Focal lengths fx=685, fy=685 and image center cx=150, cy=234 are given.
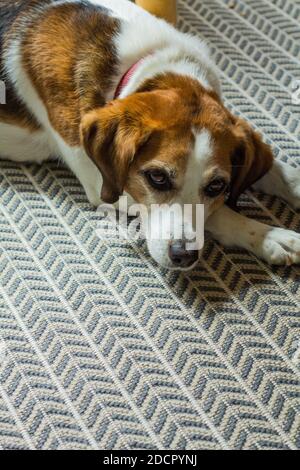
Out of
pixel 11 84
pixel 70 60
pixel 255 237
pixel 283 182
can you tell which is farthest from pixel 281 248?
pixel 11 84

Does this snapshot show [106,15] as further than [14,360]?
Yes

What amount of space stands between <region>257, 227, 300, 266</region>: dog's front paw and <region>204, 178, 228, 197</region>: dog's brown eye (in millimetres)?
229

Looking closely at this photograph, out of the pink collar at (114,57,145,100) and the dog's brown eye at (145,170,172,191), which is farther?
the pink collar at (114,57,145,100)

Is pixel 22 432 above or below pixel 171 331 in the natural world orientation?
below

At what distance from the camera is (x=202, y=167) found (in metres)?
1.80

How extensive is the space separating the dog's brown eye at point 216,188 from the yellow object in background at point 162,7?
108cm

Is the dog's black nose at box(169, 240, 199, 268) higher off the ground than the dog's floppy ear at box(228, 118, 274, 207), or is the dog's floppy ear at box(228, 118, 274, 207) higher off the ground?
the dog's floppy ear at box(228, 118, 274, 207)

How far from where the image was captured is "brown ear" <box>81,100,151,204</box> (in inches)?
71.2

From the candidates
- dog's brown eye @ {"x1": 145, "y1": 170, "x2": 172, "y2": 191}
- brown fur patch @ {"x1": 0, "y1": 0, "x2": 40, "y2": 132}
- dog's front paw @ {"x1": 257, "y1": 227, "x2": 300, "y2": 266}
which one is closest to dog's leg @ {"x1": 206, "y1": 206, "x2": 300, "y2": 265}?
dog's front paw @ {"x1": 257, "y1": 227, "x2": 300, "y2": 266}

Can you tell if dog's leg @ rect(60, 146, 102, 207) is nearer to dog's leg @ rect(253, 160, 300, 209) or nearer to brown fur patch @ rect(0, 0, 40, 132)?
brown fur patch @ rect(0, 0, 40, 132)

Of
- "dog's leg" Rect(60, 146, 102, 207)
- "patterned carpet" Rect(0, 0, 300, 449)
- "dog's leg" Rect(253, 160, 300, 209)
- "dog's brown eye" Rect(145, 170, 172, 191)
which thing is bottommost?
"patterned carpet" Rect(0, 0, 300, 449)
